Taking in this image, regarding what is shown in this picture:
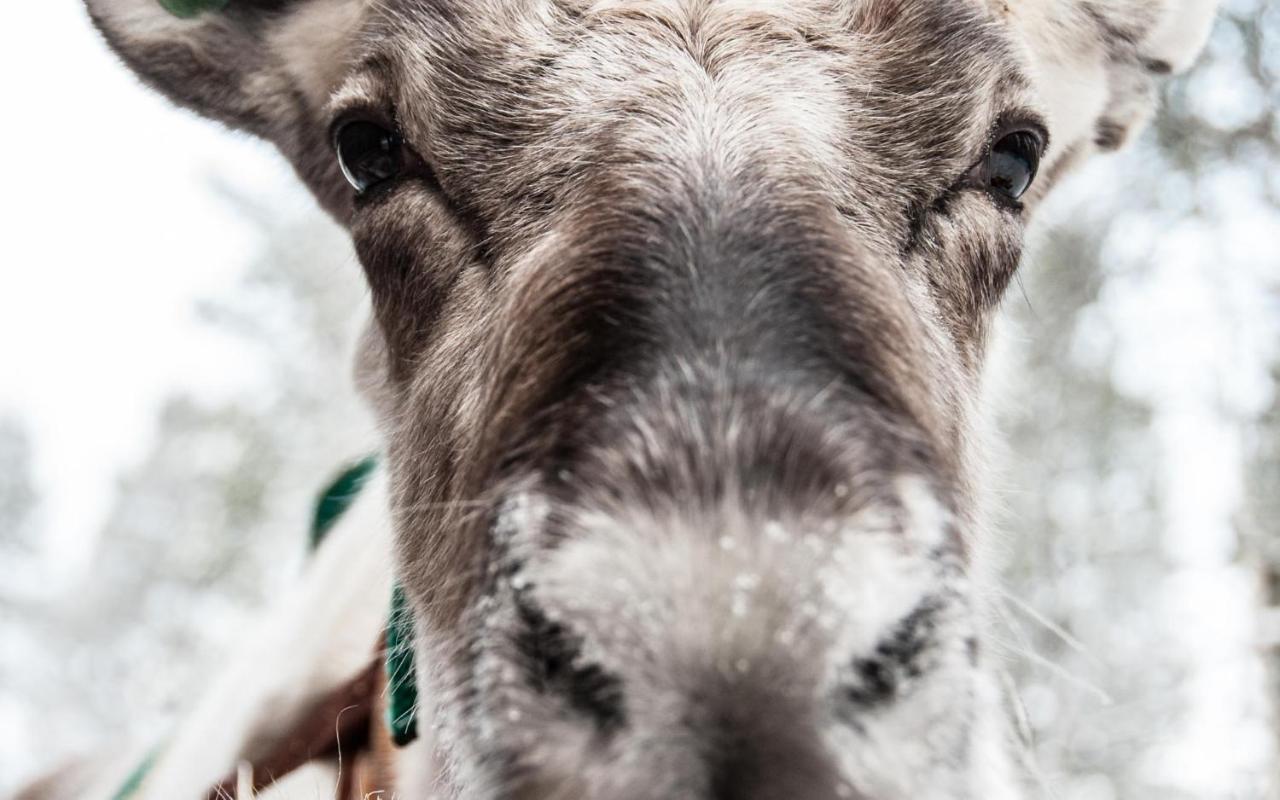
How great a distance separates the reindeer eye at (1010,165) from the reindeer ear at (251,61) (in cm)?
176

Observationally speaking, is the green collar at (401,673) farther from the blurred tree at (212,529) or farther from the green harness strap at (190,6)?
the blurred tree at (212,529)

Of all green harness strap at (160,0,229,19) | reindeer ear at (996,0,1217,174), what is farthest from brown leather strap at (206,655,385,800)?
reindeer ear at (996,0,1217,174)

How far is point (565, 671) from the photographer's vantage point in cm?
124

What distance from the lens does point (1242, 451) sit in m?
5.41

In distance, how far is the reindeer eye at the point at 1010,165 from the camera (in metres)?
2.26

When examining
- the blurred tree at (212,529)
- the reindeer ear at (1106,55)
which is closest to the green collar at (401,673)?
the reindeer ear at (1106,55)

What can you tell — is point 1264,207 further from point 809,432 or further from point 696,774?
point 696,774

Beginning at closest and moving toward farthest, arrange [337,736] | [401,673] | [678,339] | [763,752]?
1. [763,752]
2. [678,339]
3. [401,673]
4. [337,736]

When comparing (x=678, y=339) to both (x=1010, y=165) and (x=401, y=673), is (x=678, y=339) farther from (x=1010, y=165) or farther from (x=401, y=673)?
(x=401, y=673)

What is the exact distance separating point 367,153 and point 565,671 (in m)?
1.55

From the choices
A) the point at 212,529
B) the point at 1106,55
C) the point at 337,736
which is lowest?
the point at 212,529

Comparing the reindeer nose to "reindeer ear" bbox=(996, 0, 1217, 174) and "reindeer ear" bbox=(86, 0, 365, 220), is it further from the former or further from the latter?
"reindeer ear" bbox=(996, 0, 1217, 174)

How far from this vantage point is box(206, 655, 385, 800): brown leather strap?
282 cm

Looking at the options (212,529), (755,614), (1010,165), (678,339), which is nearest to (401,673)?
(678,339)
